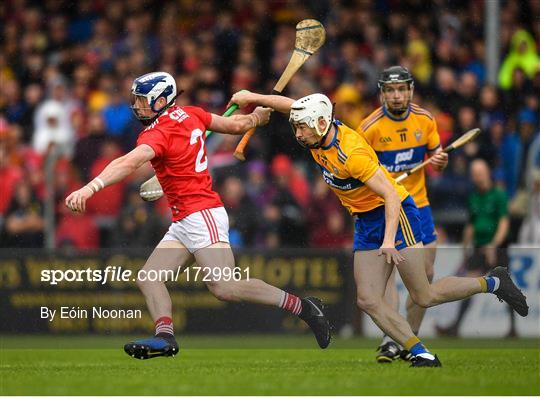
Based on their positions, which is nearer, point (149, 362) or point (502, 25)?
point (149, 362)

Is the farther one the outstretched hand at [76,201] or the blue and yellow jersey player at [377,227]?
the blue and yellow jersey player at [377,227]

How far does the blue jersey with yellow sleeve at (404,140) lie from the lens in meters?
12.0

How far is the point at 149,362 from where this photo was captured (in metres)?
11.5

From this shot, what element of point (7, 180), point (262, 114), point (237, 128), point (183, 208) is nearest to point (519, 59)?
point (7, 180)

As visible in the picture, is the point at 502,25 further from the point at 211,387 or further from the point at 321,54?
the point at 211,387

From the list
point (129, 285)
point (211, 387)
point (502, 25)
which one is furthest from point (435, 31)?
point (211, 387)

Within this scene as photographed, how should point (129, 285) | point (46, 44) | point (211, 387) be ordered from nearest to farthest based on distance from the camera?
point (211, 387)
point (129, 285)
point (46, 44)

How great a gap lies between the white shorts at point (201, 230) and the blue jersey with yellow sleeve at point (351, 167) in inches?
35.1

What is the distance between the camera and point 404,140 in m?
12.0

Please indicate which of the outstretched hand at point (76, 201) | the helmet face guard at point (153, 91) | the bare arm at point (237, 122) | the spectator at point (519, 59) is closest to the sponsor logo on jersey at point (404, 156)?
the bare arm at point (237, 122)

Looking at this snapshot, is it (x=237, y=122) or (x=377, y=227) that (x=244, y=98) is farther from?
(x=377, y=227)

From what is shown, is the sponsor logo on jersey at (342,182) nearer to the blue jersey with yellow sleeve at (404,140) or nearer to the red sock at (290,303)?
the red sock at (290,303)

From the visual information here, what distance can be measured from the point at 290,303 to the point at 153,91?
6.30ft

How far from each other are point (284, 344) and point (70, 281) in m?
2.26
